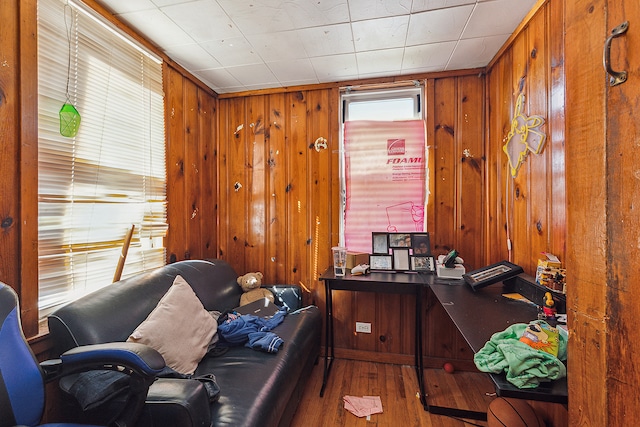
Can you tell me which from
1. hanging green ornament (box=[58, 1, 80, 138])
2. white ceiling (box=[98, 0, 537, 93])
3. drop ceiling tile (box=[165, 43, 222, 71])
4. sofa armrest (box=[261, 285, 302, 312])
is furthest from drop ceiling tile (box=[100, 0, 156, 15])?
sofa armrest (box=[261, 285, 302, 312])

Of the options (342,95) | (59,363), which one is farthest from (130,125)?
(342,95)

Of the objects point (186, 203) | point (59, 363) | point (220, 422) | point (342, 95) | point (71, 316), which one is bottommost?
point (220, 422)

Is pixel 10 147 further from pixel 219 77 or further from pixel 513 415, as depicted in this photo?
pixel 513 415

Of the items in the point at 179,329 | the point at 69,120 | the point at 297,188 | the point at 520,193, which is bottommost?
the point at 179,329

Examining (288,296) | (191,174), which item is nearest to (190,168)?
(191,174)

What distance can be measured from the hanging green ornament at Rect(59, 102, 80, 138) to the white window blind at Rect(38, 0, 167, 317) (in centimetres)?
3

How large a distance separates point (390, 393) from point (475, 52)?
272cm

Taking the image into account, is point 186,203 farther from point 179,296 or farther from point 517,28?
point 517,28

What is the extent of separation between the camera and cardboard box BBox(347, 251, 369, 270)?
2.45 m

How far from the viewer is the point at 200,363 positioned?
60.5 inches

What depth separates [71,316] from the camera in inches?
46.9

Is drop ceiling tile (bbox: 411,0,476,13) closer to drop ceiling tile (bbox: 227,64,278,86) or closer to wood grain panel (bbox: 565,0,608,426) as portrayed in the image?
wood grain panel (bbox: 565,0,608,426)

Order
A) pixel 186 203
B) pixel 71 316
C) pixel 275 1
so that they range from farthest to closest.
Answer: pixel 186 203, pixel 275 1, pixel 71 316

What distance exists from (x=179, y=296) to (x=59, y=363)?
60 centimetres
